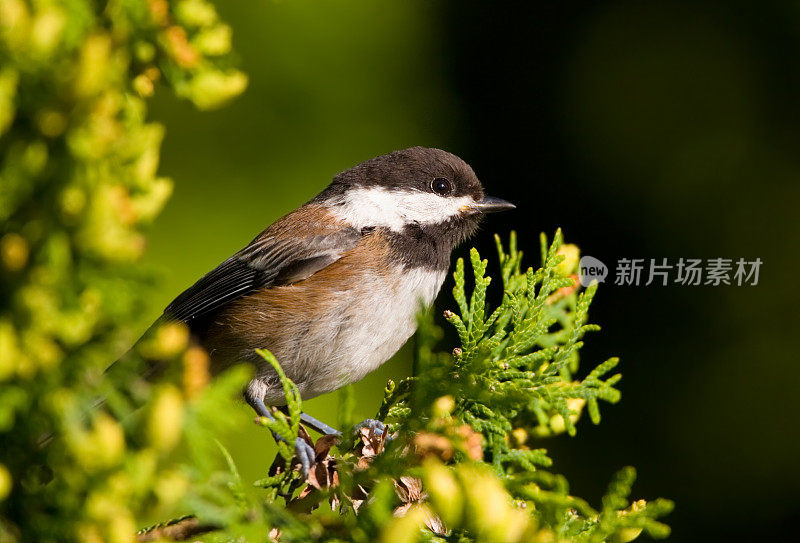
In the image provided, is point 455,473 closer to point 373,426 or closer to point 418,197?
point 373,426

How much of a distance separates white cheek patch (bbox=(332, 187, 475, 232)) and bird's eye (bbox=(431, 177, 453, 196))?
0.01 metres

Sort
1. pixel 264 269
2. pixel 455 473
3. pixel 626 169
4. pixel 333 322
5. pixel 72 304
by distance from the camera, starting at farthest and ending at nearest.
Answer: pixel 626 169 < pixel 264 269 < pixel 333 322 < pixel 455 473 < pixel 72 304

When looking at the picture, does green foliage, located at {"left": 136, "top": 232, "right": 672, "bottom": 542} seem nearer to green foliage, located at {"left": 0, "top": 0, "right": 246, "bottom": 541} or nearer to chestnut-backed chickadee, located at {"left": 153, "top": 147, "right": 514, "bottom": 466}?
green foliage, located at {"left": 0, "top": 0, "right": 246, "bottom": 541}

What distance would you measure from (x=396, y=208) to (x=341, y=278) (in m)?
0.29

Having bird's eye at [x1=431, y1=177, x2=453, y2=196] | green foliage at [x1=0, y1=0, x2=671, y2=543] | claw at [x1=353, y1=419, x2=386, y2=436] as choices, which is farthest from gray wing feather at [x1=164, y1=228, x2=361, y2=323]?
green foliage at [x1=0, y1=0, x2=671, y2=543]

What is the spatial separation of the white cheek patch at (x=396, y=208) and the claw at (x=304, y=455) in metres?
0.81

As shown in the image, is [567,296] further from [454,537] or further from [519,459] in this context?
[454,537]

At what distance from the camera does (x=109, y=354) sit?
732 mm

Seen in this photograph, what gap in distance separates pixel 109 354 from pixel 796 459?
2833 mm

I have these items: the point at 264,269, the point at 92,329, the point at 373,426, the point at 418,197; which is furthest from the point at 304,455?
the point at 418,197

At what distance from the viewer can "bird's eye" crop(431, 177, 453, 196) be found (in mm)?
1999

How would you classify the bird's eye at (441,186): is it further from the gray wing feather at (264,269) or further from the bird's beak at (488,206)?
the gray wing feather at (264,269)

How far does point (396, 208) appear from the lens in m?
1.97

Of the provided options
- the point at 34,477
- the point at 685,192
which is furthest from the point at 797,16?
the point at 34,477
